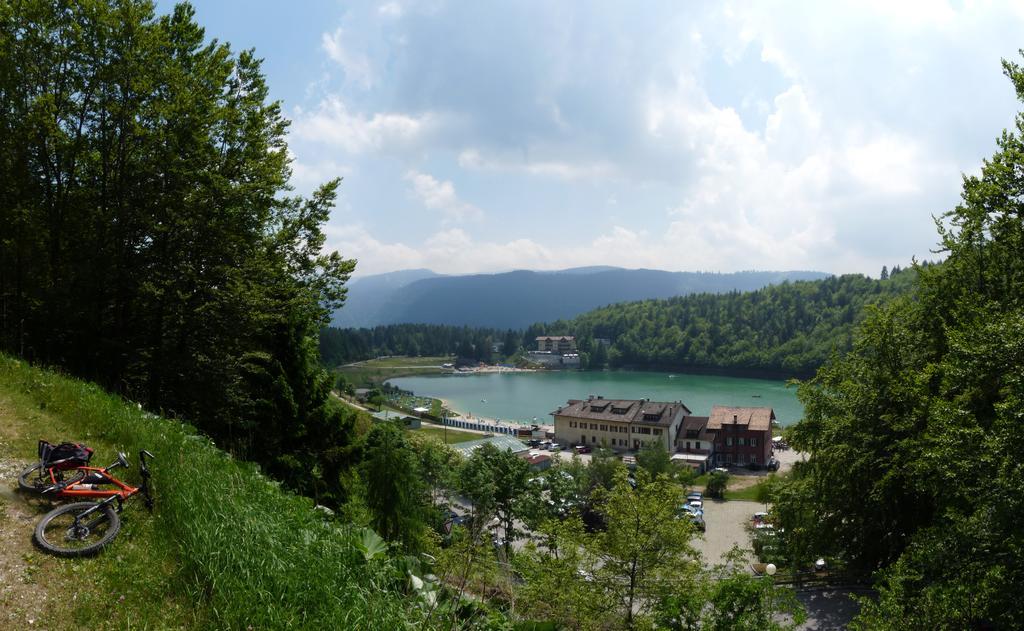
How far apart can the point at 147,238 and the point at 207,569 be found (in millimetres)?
8866

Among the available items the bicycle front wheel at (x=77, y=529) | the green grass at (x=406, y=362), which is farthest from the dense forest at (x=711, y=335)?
the bicycle front wheel at (x=77, y=529)

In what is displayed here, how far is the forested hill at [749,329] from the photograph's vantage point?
115m

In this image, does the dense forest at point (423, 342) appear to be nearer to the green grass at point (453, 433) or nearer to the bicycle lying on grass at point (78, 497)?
the green grass at point (453, 433)

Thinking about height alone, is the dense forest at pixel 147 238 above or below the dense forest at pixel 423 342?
above

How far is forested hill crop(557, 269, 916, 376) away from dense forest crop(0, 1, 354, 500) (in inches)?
4351

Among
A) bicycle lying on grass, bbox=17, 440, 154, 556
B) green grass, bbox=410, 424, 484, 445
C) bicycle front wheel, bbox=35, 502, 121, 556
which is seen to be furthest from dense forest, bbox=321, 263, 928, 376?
bicycle front wheel, bbox=35, 502, 121, 556

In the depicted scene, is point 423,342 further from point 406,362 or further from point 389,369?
point 389,369

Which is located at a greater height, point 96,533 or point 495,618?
point 96,533

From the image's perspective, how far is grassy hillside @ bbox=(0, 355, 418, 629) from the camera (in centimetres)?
326

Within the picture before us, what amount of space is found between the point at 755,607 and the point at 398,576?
10.9 ft

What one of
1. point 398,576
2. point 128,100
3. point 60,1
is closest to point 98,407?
point 398,576

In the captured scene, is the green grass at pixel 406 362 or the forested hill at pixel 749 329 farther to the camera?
the green grass at pixel 406 362

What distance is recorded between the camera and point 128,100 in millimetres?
10023

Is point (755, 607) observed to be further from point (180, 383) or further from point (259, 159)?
point (259, 159)
